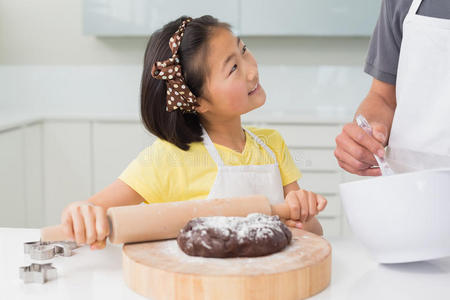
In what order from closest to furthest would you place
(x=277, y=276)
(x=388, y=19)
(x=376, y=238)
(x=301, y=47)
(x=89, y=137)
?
(x=277, y=276) → (x=376, y=238) → (x=388, y=19) → (x=89, y=137) → (x=301, y=47)

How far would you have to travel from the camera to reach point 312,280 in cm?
77

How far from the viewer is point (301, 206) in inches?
41.3

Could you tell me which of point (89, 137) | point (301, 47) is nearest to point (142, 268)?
point (89, 137)

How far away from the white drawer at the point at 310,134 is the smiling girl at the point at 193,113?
1.74 metres

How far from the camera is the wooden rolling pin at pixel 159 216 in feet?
2.91

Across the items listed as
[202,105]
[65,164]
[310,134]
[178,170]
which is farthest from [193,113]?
[65,164]

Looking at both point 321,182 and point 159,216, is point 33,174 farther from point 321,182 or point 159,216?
point 159,216

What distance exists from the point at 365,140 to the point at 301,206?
25 centimetres

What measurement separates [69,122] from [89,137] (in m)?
0.15

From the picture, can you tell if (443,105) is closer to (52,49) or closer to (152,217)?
(152,217)

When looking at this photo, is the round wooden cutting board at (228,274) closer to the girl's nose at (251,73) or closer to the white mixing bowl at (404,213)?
the white mixing bowl at (404,213)

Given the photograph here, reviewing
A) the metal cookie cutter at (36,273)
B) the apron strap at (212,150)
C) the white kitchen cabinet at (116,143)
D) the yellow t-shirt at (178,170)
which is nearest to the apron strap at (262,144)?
the yellow t-shirt at (178,170)

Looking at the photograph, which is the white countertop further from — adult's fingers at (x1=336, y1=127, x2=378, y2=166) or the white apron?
the white apron

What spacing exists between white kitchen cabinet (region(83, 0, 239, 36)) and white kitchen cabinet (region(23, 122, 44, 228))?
0.74 m
